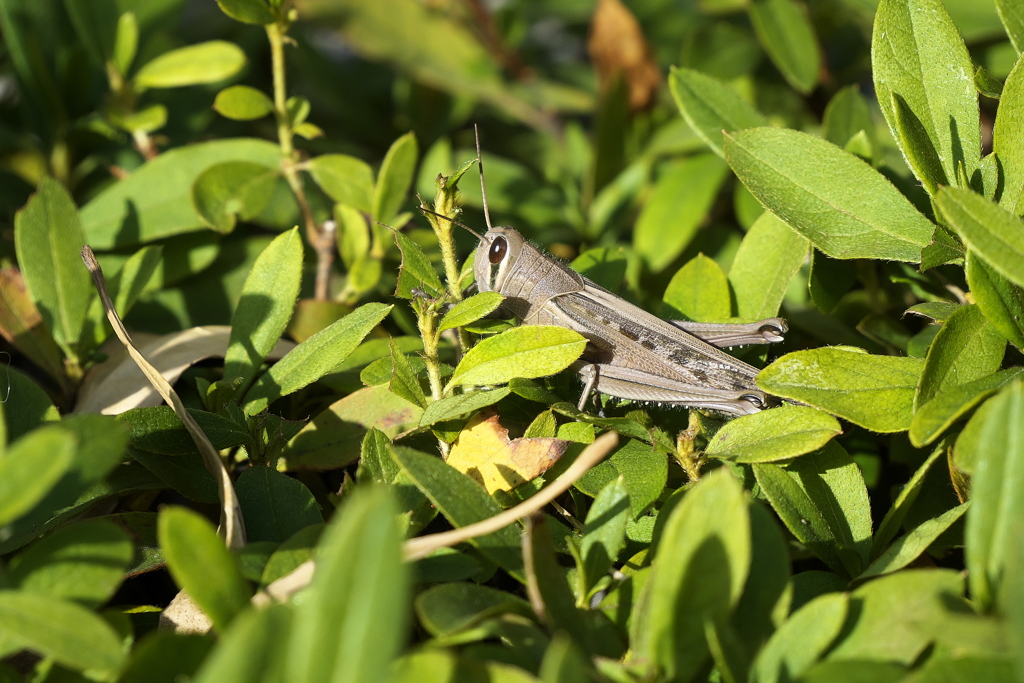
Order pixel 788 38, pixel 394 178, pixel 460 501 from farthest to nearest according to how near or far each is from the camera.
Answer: pixel 788 38 < pixel 394 178 < pixel 460 501

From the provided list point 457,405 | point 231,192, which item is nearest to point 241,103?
point 231,192

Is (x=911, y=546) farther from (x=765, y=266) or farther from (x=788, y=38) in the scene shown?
(x=788, y=38)

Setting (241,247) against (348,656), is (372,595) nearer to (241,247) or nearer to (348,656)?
(348,656)

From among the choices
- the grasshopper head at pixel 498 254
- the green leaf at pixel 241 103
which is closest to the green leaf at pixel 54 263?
the green leaf at pixel 241 103

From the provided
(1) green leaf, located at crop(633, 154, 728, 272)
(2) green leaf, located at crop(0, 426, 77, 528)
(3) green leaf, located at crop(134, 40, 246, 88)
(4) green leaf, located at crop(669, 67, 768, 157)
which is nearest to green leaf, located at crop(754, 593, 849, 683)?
(2) green leaf, located at crop(0, 426, 77, 528)

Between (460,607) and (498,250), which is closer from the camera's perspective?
(460,607)

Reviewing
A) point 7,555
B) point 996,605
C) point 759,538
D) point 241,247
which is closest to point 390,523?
point 759,538
